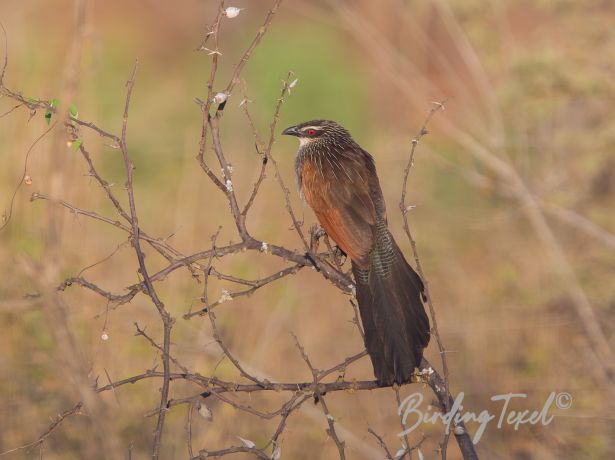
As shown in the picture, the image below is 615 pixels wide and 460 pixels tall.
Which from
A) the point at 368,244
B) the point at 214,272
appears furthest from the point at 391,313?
the point at 214,272

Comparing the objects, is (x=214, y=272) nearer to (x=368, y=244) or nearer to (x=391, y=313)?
(x=391, y=313)

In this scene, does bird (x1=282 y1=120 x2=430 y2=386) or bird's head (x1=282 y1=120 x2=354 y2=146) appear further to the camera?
bird's head (x1=282 y1=120 x2=354 y2=146)

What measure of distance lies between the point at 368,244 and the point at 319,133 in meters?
0.87

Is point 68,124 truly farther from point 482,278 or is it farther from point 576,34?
point 482,278

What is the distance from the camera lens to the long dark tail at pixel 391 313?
2.24 m

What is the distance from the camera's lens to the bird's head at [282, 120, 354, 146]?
3.38 m

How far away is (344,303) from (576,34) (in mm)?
2253

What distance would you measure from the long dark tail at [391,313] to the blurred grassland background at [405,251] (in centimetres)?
29

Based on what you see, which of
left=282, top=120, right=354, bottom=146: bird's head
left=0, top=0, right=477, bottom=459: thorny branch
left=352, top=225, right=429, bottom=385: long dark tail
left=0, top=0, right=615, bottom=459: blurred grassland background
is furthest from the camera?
left=0, top=0, right=615, bottom=459: blurred grassland background

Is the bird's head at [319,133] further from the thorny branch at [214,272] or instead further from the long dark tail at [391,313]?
the thorny branch at [214,272]

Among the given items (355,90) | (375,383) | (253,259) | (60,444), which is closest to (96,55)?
(253,259)

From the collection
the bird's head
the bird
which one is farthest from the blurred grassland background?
→ the bird's head

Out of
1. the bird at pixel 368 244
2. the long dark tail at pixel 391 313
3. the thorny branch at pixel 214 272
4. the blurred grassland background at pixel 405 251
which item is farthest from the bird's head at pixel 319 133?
the thorny branch at pixel 214 272

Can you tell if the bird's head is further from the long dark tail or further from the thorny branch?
the thorny branch
